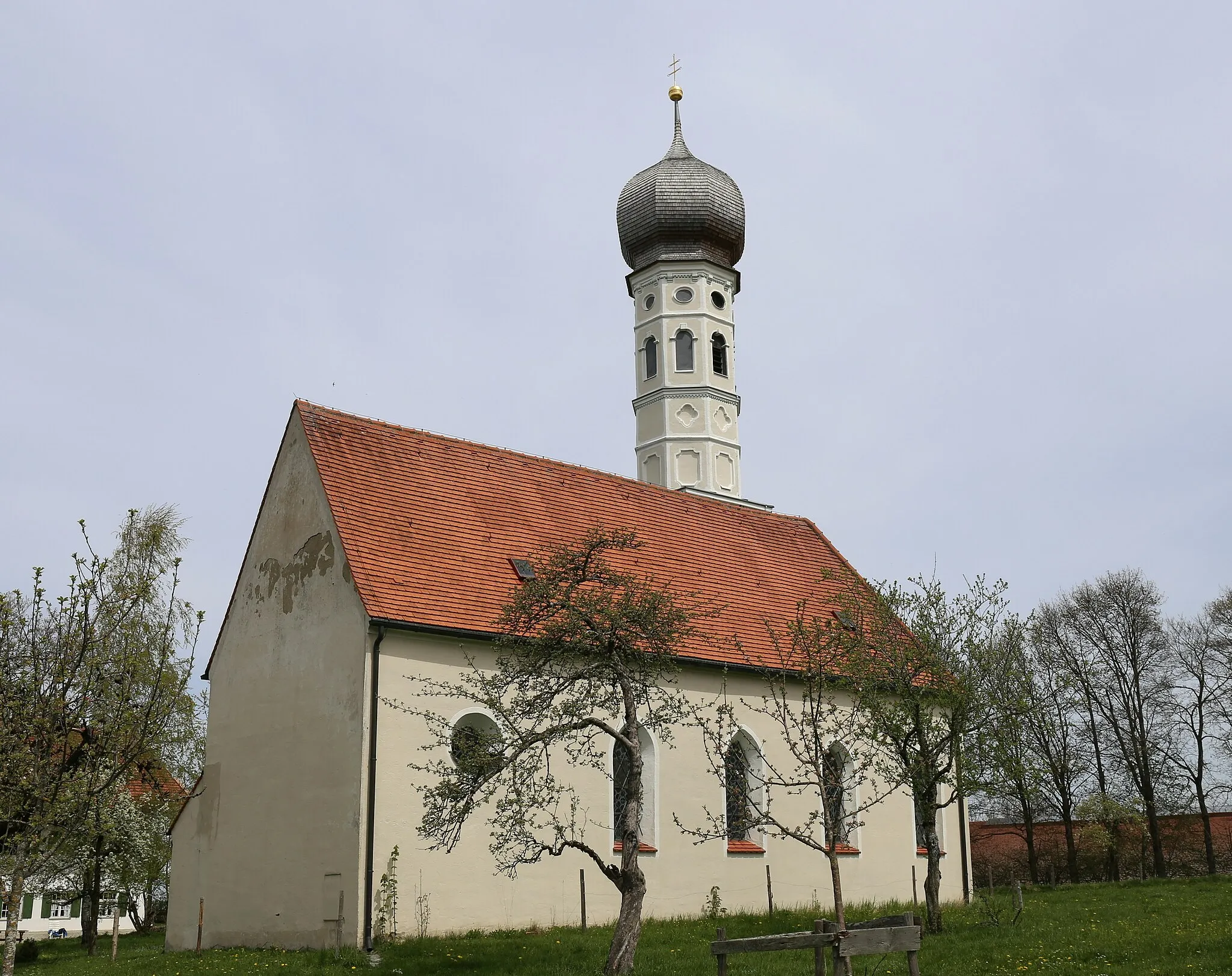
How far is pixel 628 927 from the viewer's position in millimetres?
15484

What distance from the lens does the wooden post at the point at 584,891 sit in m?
20.6

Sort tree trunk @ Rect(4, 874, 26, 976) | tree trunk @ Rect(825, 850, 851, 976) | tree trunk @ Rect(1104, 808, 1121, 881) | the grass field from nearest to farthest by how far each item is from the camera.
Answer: tree trunk @ Rect(825, 850, 851, 976)
tree trunk @ Rect(4, 874, 26, 976)
the grass field
tree trunk @ Rect(1104, 808, 1121, 881)

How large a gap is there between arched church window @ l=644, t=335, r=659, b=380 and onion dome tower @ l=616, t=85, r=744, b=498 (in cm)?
4

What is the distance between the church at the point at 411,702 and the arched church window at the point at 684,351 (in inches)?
390

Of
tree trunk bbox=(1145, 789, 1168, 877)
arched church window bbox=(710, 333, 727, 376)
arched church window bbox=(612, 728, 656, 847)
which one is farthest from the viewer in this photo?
tree trunk bbox=(1145, 789, 1168, 877)

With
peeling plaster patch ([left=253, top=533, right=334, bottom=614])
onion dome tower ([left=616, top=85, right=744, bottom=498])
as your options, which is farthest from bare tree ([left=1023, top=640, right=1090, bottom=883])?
peeling plaster patch ([left=253, top=533, right=334, bottom=614])

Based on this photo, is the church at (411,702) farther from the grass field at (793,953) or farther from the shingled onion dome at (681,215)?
the shingled onion dome at (681,215)

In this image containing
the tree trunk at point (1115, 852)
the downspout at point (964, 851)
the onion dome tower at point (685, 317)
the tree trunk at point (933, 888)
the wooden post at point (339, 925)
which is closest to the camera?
the wooden post at point (339, 925)

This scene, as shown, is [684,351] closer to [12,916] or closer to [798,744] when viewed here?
[798,744]

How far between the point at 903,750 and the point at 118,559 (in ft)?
75.0

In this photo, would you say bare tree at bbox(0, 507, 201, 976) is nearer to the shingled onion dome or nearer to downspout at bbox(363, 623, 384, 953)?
downspout at bbox(363, 623, 384, 953)

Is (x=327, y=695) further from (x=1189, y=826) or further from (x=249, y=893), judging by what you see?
(x=1189, y=826)

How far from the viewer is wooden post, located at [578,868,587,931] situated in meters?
20.6

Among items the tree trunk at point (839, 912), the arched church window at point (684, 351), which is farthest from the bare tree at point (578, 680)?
the arched church window at point (684, 351)
